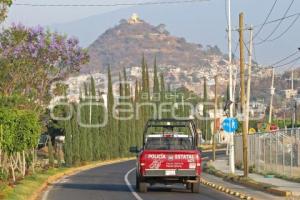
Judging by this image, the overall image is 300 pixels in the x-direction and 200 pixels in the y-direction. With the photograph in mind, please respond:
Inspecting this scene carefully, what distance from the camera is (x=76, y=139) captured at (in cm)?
7319

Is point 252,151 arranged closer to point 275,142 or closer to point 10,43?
point 275,142

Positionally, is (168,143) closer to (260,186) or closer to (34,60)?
(260,186)

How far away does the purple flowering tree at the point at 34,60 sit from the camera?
4631 centimetres

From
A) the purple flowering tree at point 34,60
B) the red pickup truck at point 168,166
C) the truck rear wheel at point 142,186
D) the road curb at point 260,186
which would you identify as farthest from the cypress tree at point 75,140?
the red pickup truck at point 168,166

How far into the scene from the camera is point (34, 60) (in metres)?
49.0

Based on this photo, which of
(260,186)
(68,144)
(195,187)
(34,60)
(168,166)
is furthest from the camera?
(68,144)

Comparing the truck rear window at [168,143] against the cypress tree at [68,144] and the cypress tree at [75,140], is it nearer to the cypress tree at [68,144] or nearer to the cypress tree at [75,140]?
the cypress tree at [68,144]

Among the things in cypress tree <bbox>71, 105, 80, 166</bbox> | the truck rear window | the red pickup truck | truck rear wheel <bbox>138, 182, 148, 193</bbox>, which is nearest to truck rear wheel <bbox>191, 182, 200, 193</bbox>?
the red pickup truck

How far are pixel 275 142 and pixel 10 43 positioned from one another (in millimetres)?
16673

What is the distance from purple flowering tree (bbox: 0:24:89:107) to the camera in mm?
46312

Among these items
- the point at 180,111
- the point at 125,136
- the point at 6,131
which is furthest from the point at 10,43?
the point at 180,111

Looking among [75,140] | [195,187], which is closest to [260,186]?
[195,187]

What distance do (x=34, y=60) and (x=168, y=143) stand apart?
22.0m

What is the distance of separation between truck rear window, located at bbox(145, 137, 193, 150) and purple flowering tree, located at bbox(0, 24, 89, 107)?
18346 mm
